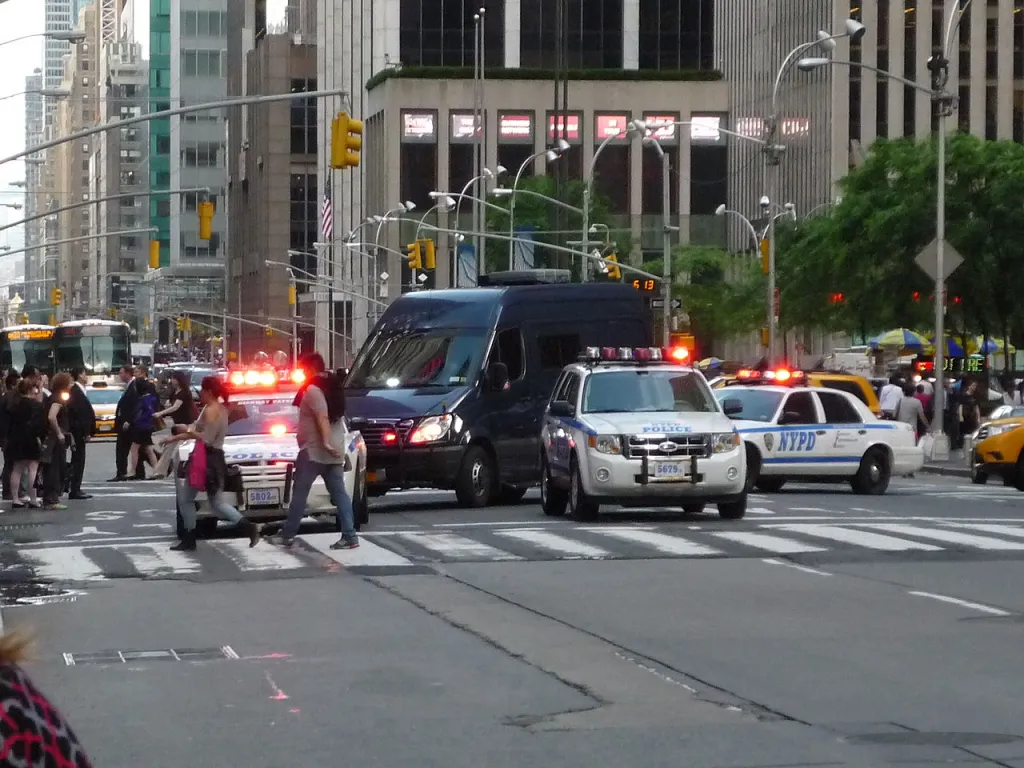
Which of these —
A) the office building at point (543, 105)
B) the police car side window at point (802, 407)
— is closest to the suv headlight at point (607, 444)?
the police car side window at point (802, 407)

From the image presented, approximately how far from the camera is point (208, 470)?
19281 millimetres

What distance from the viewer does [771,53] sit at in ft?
321

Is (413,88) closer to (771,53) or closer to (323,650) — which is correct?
(771,53)

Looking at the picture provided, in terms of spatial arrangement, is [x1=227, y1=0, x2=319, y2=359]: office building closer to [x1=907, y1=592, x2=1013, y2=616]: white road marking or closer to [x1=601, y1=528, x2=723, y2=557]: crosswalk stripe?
[x1=601, y1=528, x2=723, y2=557]: crosswalk stripe

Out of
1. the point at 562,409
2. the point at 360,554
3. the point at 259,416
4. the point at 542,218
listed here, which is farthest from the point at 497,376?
the point at 542,218

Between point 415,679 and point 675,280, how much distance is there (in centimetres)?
8067

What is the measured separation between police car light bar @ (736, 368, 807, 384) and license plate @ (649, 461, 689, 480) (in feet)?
27.6

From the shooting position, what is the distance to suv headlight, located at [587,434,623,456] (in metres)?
22.0

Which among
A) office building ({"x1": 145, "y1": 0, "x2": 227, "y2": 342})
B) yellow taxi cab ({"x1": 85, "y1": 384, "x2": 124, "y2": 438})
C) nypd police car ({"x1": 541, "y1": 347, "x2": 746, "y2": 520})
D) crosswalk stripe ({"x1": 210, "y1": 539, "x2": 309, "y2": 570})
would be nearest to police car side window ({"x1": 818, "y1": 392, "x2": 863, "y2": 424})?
nypd police car ({"x1": 541, "y1": 347, "x2": 746, "y2": 520})

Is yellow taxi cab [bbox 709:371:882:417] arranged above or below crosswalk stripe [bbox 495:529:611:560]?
above

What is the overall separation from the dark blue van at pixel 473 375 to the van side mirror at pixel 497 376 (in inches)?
0.5

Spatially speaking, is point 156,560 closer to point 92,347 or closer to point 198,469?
point 198,469

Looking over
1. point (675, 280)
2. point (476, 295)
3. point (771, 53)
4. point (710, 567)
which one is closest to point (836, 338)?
point (675, 280)

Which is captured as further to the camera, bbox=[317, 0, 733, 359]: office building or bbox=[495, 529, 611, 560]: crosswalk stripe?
bbox=[317, 0, 733, 359]: office building
